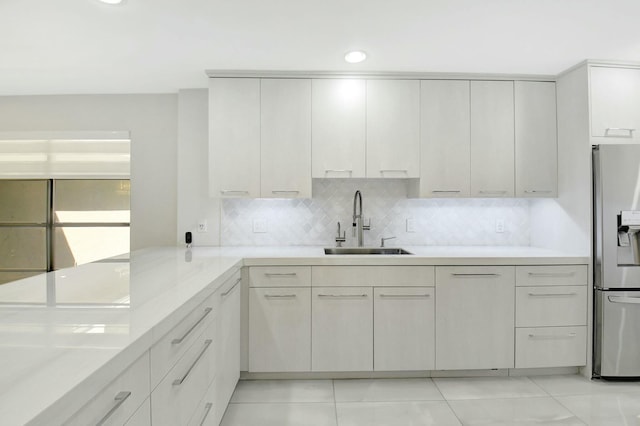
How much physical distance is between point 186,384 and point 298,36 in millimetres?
1980

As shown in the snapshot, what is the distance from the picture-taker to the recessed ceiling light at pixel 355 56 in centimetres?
263

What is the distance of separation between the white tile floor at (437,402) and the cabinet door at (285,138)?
4.60ft

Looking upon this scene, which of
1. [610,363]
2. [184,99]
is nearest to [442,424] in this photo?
[610,363]

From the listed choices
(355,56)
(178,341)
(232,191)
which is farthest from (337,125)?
(178,341)

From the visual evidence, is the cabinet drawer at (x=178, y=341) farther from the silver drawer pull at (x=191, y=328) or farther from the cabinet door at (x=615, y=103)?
the cabinet door at (x=615, y=103)

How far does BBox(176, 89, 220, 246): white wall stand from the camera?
3383 millimetres

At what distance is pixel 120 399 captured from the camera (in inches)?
37.1

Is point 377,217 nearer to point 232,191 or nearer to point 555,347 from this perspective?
point 232,191

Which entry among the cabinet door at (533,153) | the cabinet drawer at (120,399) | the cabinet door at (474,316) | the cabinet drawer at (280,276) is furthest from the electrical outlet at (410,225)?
the cabinet drawer at (120,399)

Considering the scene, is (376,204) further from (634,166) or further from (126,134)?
(126,134)

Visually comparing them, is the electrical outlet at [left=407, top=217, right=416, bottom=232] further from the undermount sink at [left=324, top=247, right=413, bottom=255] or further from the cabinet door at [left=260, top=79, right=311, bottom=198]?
the cabinet door at [left=260, top=79, right=311, bottom=198]

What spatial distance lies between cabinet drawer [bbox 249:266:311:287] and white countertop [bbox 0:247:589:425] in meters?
0.19

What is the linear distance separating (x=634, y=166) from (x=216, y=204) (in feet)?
10.2

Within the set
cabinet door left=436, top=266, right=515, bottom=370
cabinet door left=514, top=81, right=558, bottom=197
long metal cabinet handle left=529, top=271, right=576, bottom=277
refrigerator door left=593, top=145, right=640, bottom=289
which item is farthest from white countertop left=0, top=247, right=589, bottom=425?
refrigerator door left=593, top=145, right=640, bottom=289
